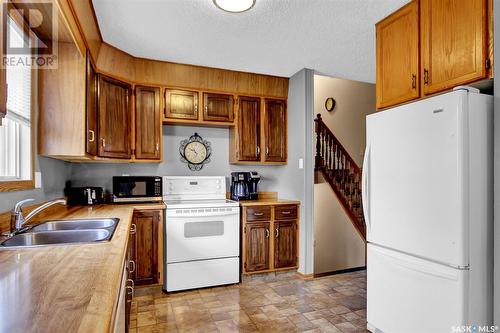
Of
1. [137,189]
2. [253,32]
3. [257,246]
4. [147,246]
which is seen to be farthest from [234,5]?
[257,246]

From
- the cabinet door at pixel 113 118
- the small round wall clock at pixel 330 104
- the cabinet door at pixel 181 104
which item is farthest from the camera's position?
the small round wall clock at pixel 330 104

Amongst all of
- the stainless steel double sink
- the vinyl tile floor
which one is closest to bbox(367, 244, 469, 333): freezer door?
the vinyl tile floor

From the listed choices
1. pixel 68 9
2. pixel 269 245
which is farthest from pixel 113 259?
pixel 269 245

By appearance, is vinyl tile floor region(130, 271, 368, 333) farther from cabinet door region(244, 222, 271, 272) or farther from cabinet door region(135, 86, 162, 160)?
cabinet door region(135, 86, 162, 160)

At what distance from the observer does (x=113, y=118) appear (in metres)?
3.09

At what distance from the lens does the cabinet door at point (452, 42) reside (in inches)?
66.8

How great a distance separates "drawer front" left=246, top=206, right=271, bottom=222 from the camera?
137 inches

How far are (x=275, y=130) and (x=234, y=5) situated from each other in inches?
75.6

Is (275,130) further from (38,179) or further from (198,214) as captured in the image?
(38,179)

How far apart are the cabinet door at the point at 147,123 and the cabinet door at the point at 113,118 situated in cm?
10

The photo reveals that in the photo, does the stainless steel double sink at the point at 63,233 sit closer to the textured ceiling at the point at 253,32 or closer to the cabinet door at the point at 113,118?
the cabinet door at the point at 113,118

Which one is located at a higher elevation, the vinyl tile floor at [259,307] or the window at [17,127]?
the window at [17,127]

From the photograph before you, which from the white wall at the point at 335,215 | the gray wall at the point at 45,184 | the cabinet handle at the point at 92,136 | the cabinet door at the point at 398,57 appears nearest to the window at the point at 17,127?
the gray wall at the point at 45,184

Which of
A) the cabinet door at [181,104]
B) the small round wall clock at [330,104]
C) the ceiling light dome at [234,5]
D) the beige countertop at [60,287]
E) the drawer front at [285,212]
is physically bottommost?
the drawer front at [285,212]
